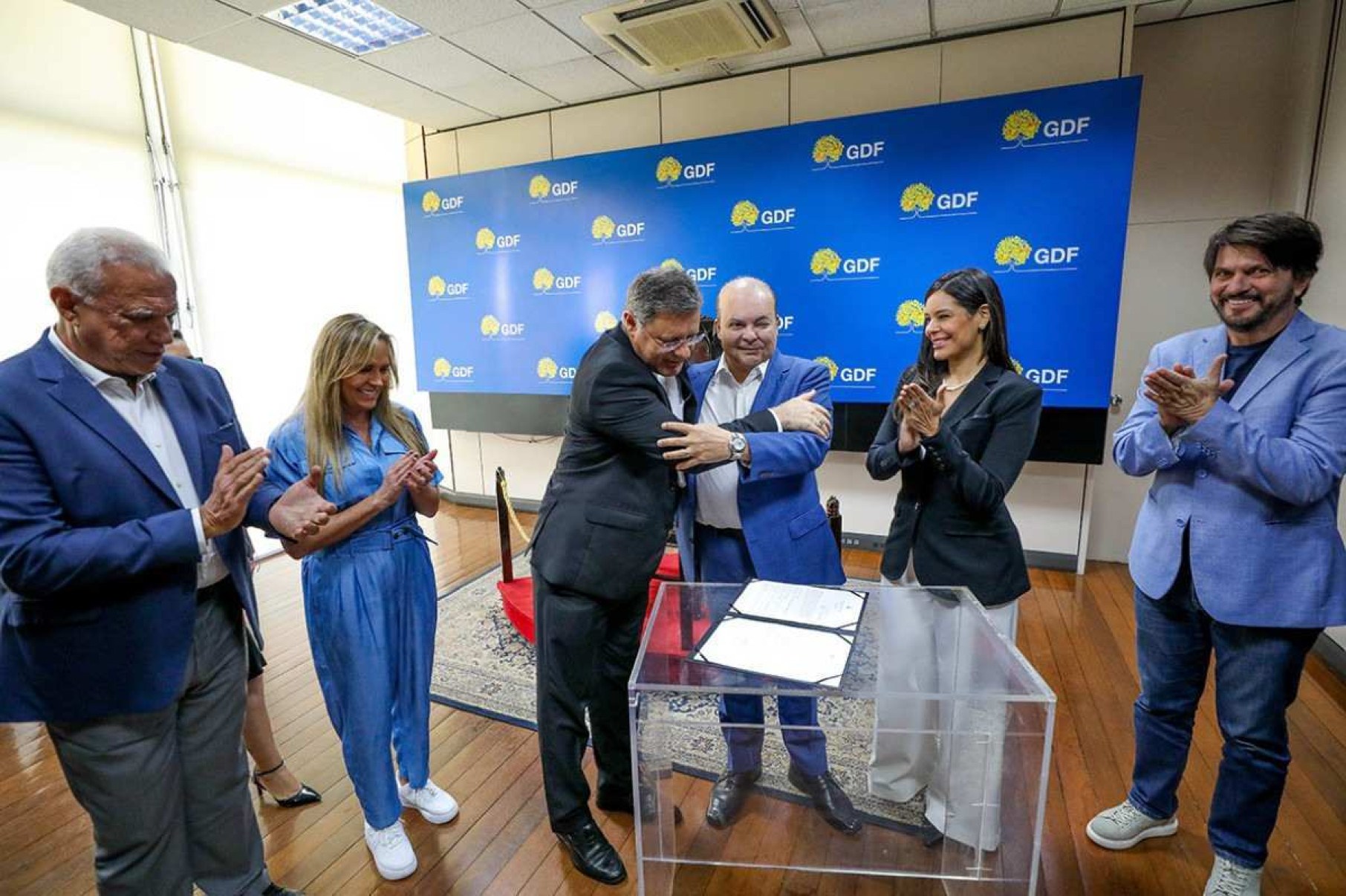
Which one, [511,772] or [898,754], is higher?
[898,754]

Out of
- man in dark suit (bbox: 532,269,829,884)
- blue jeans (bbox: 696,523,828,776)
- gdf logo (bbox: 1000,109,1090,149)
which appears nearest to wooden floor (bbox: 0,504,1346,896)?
blue jeans (bbox: 696,523,828,776)

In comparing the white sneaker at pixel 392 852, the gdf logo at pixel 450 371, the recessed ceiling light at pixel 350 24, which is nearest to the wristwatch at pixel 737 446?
the white sneaker at pixel 392 852

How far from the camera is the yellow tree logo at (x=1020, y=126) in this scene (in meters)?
3.66

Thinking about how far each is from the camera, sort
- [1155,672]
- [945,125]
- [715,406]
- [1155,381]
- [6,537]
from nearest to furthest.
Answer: [6,537] → [1155,381] → [1155,672] → [715,406] → [945,125]

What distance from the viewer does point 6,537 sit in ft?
3.86

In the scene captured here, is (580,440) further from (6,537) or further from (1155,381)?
(1155,381)

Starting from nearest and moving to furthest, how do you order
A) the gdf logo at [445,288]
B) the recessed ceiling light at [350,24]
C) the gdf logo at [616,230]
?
1. the recessed ceiling light at [350,24]
2. the gdf logo at [616,230]
3. the gdf logo at [445,288]

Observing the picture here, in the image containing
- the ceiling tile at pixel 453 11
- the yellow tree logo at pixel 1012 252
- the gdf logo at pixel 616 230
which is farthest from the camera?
the gdf logo at pixel 616 230

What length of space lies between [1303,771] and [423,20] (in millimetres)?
4973

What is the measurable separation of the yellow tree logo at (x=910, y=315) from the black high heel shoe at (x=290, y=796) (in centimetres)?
373

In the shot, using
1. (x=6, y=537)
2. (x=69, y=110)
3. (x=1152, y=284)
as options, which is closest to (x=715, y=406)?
(x=6, y=537)

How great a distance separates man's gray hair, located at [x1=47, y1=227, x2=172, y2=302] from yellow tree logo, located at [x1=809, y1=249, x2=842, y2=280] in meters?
3.65

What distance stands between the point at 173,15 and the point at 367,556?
3362mm

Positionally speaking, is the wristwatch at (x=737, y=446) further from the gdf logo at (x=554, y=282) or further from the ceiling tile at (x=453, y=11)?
the gdf logo at (x=554, y=282)
